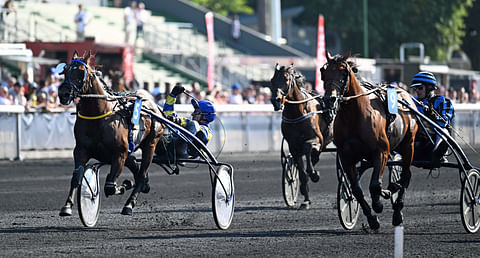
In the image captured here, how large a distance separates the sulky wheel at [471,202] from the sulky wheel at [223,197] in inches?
95.8

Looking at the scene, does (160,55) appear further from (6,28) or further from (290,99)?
(290,99)

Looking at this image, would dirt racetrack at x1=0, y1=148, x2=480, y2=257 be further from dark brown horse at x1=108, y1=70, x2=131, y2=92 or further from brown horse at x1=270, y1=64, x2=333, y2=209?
dark brown horse at x1=108, y1=70, x2=131, y2=92

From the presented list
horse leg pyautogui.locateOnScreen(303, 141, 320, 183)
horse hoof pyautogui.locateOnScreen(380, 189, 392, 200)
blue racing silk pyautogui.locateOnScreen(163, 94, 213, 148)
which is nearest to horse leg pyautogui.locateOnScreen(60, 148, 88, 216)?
blue racing silk pyautogui.locateOnScreen(163, 94, 213, 148)

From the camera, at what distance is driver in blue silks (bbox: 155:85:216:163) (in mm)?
11633

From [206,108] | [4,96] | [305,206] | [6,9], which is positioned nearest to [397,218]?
[305,206]

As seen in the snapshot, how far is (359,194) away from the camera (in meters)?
10.2

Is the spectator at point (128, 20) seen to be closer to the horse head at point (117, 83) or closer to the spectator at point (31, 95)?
the spectator at point (31, 95)

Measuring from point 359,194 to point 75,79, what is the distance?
3069mm

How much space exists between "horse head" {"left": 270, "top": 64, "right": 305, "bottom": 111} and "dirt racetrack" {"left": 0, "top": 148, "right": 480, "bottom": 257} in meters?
1.38

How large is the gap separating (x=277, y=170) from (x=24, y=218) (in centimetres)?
862

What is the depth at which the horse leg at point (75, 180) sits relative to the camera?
1005 cm

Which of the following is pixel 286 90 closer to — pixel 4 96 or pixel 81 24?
pixel 4 96

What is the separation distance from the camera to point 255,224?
11.2 metres

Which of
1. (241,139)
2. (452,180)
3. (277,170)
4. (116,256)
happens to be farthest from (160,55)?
(116,256)
